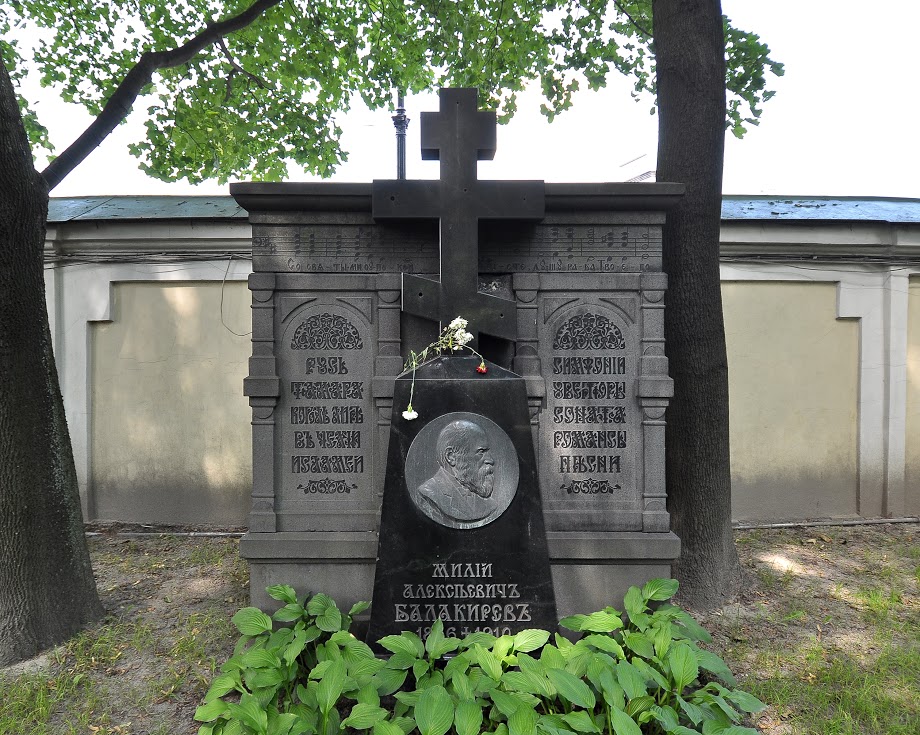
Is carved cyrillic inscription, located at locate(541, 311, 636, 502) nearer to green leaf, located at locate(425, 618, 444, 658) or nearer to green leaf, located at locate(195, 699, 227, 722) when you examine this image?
green leaf, located at locate(425, 618, 444, 658)

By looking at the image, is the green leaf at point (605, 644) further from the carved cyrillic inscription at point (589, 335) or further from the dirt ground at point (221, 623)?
the carved cyrillic inscription at point (589, 335)

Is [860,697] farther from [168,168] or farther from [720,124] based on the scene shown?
[168,168]

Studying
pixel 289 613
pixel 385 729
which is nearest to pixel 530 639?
pixel 385 729

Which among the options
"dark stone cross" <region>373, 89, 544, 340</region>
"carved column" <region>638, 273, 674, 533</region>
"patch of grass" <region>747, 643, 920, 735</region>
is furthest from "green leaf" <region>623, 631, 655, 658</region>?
"dark stone cross" <region>373, 89, 544, 340</region>

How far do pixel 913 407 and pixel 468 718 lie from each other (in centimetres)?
641

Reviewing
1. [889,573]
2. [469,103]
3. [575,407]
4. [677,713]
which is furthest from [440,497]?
[889,573]

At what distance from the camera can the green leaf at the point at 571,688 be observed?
7.90ft

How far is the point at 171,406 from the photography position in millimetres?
6422

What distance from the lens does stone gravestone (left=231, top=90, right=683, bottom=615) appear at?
376 centimetres

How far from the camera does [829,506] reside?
6.35m

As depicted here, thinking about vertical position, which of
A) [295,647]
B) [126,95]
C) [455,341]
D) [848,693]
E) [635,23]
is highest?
[635,23]

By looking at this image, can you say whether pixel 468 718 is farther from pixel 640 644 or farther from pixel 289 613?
pixel 289 613

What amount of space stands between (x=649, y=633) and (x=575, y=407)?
138 centimetres

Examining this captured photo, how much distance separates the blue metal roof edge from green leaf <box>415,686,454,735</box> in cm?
511
